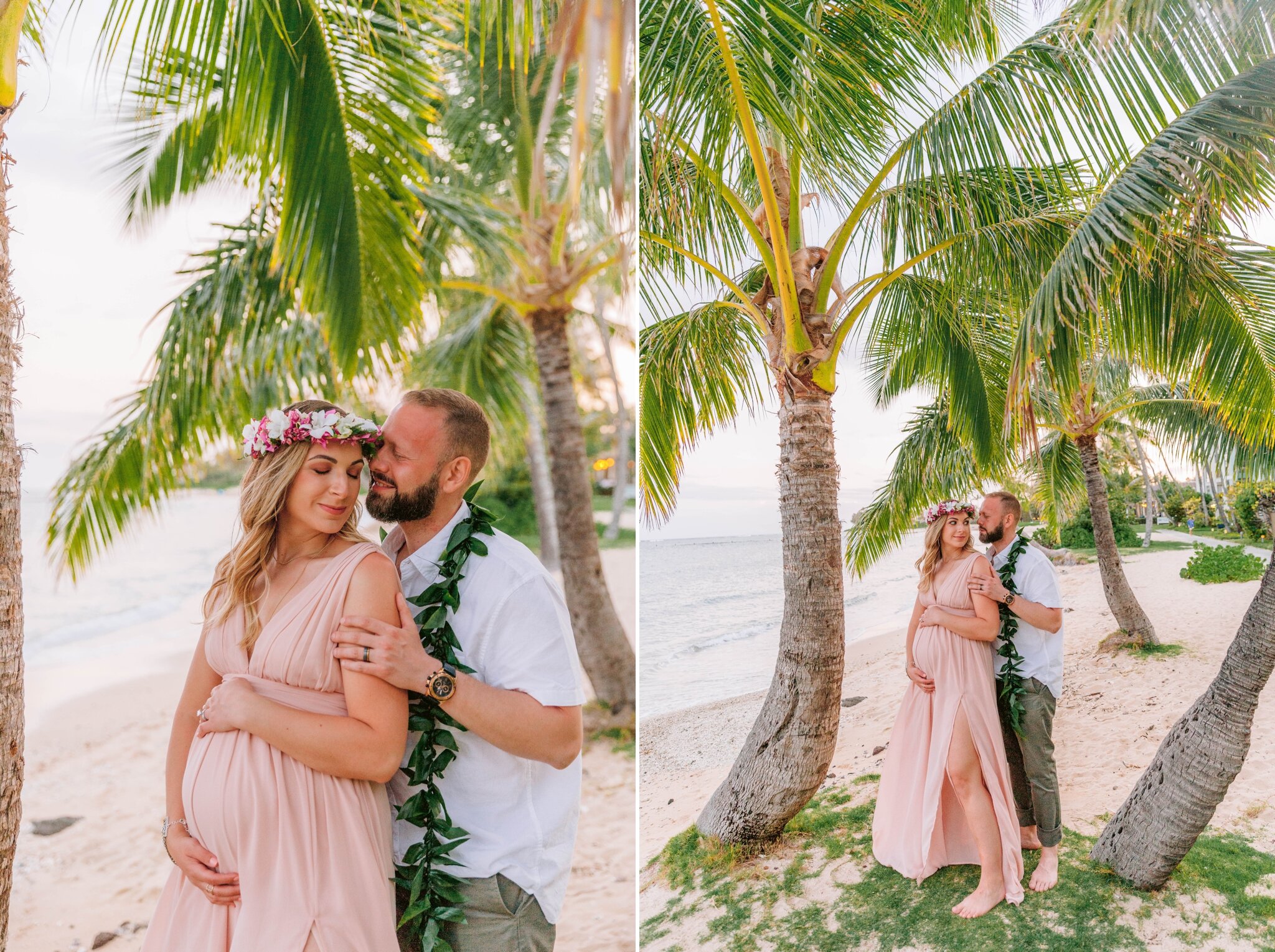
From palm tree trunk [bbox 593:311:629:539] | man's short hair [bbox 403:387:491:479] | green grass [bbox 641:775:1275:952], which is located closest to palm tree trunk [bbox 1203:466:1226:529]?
green grass [bbox 641:775:1275:952]

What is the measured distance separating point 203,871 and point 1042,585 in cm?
233

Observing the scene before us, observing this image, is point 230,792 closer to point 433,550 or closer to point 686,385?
point 433,550

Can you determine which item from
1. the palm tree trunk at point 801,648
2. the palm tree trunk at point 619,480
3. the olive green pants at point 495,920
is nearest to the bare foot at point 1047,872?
the palm tree trunk at point 801,648

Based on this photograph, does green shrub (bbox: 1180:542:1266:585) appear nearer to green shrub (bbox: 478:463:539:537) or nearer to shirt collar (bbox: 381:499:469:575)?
shirt collar (bbox: 381:499:469:575)

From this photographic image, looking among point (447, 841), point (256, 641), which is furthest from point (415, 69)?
point (447, 841)

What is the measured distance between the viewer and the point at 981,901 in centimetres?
257

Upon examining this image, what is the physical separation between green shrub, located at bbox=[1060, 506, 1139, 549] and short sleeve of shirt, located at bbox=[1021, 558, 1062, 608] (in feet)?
0.31

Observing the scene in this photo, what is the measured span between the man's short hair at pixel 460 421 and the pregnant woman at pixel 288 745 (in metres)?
0.19

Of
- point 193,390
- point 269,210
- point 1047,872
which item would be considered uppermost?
point 269,210

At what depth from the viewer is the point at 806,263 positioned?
2861 mm

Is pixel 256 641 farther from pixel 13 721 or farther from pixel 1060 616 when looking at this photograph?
pixel 1060 616

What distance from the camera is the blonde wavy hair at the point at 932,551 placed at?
2.61 meters

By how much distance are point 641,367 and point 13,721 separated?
2153 mm

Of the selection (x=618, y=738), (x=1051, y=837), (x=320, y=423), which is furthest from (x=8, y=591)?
(x=618, y=738)
